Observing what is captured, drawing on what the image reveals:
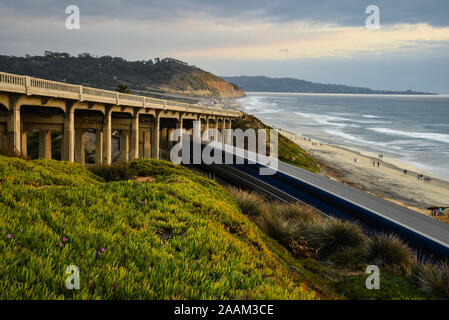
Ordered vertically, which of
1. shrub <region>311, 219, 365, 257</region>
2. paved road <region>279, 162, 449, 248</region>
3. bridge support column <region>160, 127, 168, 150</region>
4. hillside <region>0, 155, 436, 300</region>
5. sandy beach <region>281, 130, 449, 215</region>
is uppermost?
bridge support column <region>160, 127, 168, 150</region>

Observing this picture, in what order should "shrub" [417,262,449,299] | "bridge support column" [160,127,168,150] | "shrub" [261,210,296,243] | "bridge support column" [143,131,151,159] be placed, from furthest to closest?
"bridge support column" [160,127,168,150] → "bridge support column" [143,131,151,159] → "shrub" [261,210,296,243] → "shrub" [417,262,449,299]

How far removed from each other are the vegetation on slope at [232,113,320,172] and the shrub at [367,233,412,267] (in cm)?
3283

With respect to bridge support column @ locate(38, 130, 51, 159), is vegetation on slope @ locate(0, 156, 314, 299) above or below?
below

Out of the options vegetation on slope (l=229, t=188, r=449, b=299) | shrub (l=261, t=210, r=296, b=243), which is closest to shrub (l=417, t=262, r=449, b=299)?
vegetation on slope (l=229, t=188, r=449, b=299)

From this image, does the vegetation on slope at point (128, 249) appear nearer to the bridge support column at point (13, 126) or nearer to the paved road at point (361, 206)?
the paved road at point (361, 206)

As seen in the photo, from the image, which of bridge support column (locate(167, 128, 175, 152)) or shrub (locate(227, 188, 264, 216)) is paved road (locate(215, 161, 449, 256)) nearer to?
shrub (locate(227, 188, 264, 216))

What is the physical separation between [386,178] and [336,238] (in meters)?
41.8

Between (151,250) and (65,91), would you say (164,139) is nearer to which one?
(65,91)

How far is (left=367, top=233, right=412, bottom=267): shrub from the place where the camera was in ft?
27.0

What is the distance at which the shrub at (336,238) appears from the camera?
9.24m

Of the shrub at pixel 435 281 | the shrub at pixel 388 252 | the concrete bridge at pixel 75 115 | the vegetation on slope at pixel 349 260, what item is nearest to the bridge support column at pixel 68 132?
the concrete bridge at pixel 75 115

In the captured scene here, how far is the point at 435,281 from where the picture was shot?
683 centimetres

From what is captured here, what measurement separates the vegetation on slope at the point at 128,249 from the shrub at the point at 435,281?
3.08 meters
